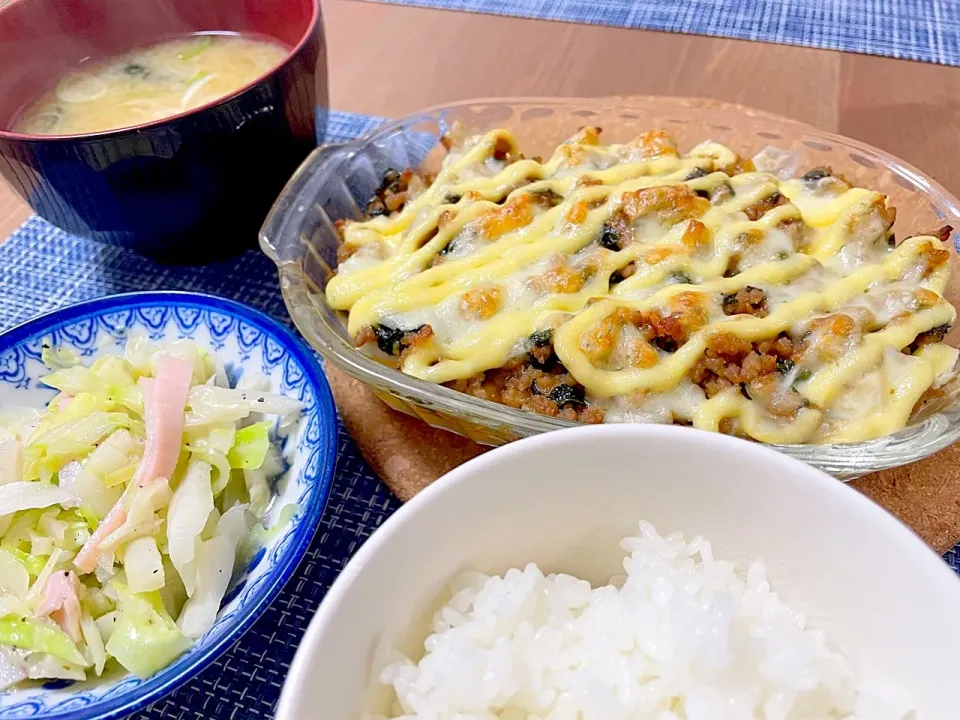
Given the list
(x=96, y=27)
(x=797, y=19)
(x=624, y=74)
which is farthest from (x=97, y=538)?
(x=797, y=19)

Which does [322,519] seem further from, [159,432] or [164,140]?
[164,140]

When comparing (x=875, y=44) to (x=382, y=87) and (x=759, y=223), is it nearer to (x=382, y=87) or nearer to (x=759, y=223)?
(x=759, y=223)

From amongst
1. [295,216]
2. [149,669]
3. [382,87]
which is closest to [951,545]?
[149,669]

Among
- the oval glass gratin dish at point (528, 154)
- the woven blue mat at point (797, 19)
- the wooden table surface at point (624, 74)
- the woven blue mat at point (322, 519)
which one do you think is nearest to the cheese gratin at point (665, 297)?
the oval glass gratin dish at point (528, 154)

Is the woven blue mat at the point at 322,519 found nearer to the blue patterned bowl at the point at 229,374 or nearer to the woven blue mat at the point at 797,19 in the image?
the blue patterned bowl at the point at 229,374

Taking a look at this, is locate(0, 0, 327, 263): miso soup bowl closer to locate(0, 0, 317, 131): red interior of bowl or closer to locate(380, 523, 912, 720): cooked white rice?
locate(0, 0, 317, 131): red interior of bowl
